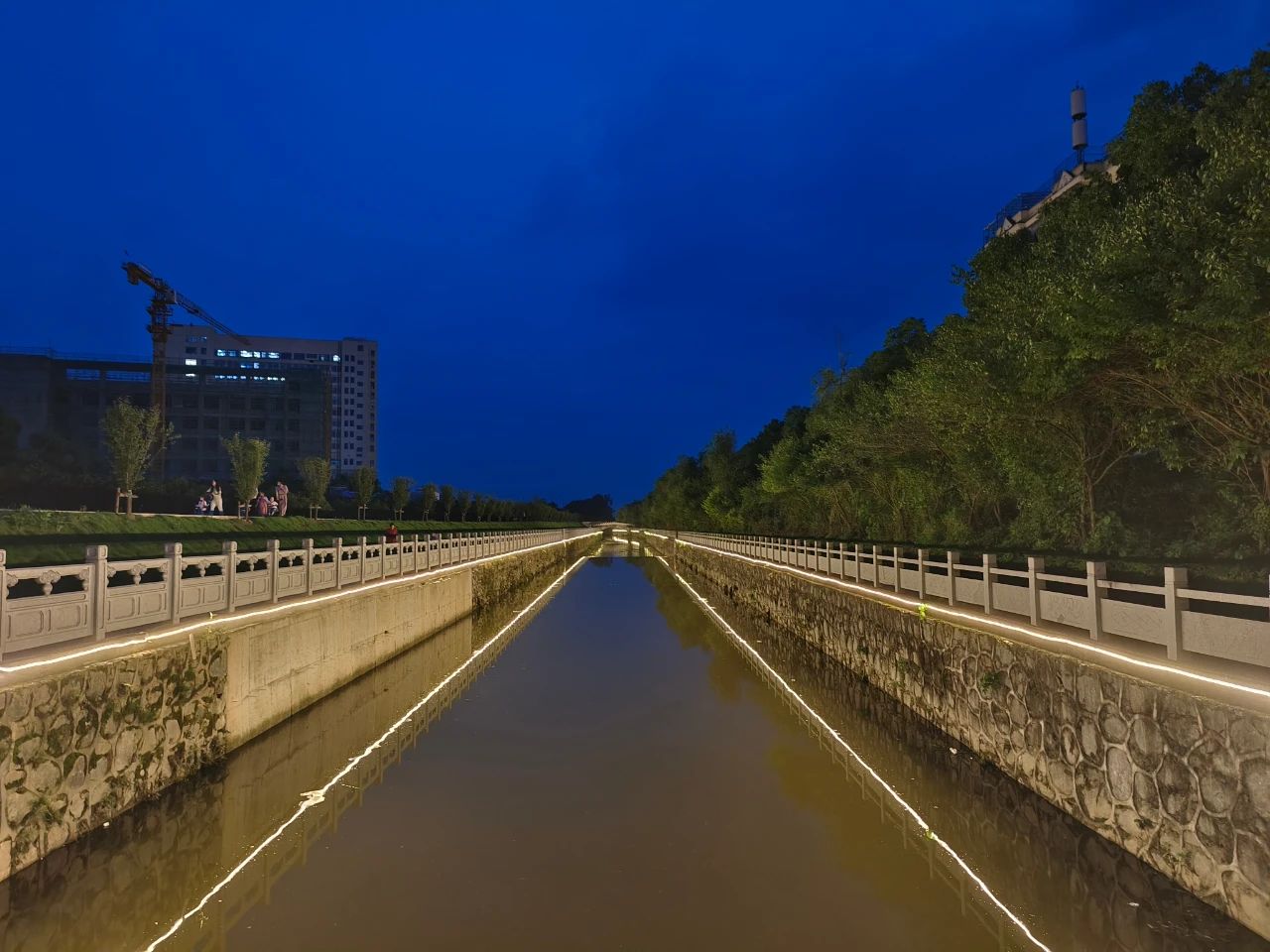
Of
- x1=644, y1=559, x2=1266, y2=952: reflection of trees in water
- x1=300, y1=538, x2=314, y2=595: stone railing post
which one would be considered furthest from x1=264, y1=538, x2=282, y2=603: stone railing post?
x1=644, y1=559, x2=1266, y2=952: reflection of trees in water

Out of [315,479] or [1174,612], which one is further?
[315,479]

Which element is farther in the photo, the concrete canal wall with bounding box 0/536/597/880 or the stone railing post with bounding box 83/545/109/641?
the stone railing post with bounding box 83/545/109/641

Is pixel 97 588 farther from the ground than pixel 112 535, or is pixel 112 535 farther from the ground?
pixel 112 535

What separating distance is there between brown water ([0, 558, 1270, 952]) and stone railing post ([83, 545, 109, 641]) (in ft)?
5.51

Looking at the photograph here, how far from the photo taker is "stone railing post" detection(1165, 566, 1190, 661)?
642 cm

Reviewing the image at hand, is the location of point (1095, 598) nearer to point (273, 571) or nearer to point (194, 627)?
point (194, 627)

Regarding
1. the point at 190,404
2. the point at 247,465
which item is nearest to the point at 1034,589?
A: the point at 247,465

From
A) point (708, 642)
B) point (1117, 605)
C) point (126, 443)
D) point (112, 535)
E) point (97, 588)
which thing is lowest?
point (708, 642)

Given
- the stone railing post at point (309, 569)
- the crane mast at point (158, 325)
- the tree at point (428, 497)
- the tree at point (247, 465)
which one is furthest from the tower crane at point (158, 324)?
the stone railing post at point (309, 569)

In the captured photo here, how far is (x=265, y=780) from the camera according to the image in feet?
27.9

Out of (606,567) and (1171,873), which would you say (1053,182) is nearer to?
(606,567)

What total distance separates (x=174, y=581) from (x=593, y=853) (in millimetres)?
5030

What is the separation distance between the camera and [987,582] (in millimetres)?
10219

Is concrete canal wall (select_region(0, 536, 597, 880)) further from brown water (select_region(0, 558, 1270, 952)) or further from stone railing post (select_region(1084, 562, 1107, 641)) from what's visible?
stone railing post (select_region(1084, 562, 1107, 641))
